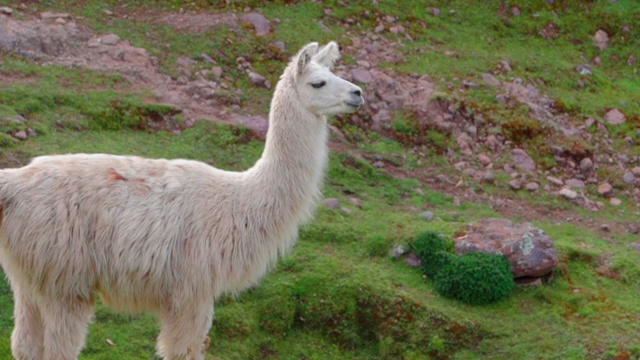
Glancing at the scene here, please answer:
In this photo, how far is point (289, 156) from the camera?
695cm

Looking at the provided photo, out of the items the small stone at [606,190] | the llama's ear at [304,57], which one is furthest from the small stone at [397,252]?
the small stone at [606,190]

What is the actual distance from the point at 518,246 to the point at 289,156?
3.68m

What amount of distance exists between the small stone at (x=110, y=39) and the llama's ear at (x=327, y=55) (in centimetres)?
632

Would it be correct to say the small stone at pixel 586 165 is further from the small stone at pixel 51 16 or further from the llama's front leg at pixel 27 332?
the llama's front leg at pixel 27 332

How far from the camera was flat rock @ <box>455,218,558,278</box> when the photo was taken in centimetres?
952

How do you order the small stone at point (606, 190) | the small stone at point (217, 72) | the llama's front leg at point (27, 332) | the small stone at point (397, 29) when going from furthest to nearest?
the small stone at point (397, 29)
the small stone at point (217, 72)
the small stone at point (606, 190)
the llama's front leg at point (27, 332)

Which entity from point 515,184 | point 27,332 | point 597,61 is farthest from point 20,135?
point 597,61

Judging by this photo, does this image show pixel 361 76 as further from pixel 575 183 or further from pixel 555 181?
pixel 575 183

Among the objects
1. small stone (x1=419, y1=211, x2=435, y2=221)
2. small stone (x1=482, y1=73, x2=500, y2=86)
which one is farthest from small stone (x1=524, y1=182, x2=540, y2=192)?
small stone (x1=482, y1=73, x2=500, y2=86)

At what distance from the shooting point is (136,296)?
6.63 metres

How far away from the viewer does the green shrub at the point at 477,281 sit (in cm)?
923

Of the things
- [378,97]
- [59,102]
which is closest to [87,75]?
[59,102]

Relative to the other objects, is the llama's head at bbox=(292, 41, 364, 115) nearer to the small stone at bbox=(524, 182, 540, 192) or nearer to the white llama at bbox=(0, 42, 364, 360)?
the white llama at bbox=(0, 42, 364, 360)

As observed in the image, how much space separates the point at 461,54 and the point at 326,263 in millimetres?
6800
